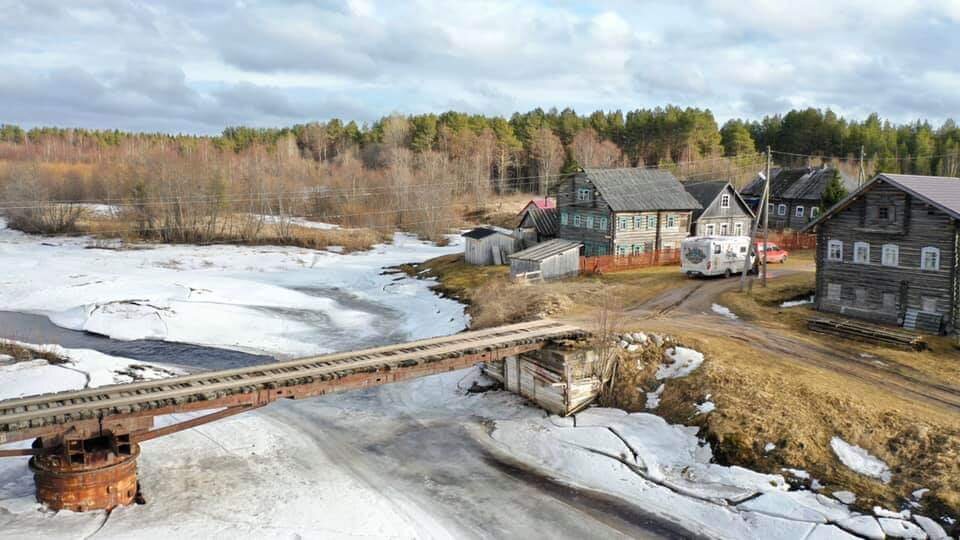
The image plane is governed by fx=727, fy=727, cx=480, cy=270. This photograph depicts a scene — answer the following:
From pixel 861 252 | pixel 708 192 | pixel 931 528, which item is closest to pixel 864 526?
pixel 931 528

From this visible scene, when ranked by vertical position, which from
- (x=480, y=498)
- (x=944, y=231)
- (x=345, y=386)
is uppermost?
(x=944, y=231)

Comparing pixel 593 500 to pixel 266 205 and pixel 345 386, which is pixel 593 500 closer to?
pixel 345 386

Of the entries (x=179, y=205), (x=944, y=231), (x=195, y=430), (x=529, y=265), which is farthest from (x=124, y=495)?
(x=179, y=205)

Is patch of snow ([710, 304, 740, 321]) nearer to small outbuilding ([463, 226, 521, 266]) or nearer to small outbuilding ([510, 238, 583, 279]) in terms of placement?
small outbuilding ([510, 238, 583, 279])

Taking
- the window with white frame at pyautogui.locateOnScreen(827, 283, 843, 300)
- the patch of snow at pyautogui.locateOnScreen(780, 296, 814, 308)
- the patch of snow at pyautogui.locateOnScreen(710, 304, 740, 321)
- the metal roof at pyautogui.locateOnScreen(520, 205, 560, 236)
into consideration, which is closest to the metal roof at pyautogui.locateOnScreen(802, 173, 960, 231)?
the window with white frame at pyautogui.locateOnScreen(827, 283, 843, 300)

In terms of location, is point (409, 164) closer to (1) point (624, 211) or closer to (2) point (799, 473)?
(1) point (624, 211)

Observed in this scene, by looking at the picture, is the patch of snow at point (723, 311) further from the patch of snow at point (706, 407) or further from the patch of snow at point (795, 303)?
the patch of snow at point (706, 407)
